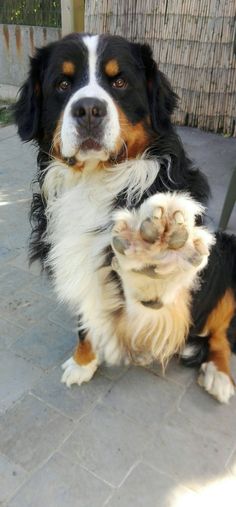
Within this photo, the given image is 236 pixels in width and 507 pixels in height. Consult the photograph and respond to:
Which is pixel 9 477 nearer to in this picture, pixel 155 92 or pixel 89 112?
pixel 89 112

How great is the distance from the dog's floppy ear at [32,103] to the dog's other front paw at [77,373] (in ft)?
3.80

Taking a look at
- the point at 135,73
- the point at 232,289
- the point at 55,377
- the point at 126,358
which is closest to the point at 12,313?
the point at 55,377

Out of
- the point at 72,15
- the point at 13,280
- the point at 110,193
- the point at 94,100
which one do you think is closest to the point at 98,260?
the point at 110,193

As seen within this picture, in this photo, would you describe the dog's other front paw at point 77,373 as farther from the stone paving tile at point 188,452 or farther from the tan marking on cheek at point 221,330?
the tan marking on cheek at point 221,330

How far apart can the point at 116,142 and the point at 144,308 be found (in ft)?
2.29

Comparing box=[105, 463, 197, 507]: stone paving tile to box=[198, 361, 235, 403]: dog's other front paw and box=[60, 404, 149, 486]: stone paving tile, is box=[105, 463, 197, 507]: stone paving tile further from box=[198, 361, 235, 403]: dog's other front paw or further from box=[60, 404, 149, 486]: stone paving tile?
box=[198, 361, 235, 403]: dog's other front paw

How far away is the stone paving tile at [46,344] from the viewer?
2.49 m

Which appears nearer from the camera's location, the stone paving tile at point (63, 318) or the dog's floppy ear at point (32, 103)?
the dog's floppy ear at point (32, 103)

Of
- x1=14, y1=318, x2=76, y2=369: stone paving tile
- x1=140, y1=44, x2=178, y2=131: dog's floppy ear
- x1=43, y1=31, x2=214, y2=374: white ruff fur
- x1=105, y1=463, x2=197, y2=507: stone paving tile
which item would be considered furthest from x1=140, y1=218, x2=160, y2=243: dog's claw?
x1=14, y1=318, x2=76, y2=369: stone paving tile

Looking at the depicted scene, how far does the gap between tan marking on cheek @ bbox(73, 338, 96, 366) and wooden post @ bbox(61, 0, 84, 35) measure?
201 inches

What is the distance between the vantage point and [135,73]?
1985mm

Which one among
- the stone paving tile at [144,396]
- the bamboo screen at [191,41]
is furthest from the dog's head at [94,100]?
the bamboo screen at [191,41]

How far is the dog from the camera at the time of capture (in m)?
1.86

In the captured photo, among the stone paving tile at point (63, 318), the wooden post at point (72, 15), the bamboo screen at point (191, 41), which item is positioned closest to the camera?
the stone paving tile at point (63, 318)
